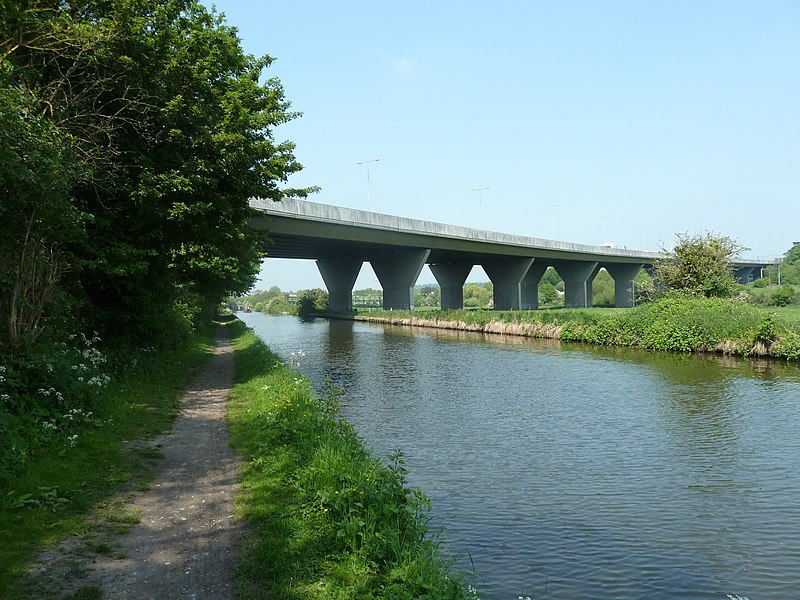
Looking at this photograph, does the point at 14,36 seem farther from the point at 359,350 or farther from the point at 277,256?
the point at 277,256

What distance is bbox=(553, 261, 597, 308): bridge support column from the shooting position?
97.0 metres

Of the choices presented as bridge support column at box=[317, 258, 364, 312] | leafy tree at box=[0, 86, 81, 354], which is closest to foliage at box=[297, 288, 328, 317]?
bridge support column at box=[317, 258, 364, 312]

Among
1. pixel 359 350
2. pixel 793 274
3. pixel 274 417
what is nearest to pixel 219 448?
pixel 274 417

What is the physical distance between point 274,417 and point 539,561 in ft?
20.7

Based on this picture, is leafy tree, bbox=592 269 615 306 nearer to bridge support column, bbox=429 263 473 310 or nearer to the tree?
bridge support column, bbox=429 263 473 310

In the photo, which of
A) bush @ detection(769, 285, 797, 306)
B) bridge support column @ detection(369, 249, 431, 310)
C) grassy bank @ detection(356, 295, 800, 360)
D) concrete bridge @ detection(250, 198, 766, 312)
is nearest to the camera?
grassy bank @ detection(356, 295, 800, 360)

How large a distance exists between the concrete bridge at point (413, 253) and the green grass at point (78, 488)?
91.5 feet

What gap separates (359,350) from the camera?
38.0 meters

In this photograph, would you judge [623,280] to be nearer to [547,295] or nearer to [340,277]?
[547,295]

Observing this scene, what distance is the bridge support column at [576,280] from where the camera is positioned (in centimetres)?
9700

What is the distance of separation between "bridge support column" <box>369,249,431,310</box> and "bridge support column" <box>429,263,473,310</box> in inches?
570

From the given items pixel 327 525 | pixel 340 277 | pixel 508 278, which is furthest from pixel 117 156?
pixel 508 278

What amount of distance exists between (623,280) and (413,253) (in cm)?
5852

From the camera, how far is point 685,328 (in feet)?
105
